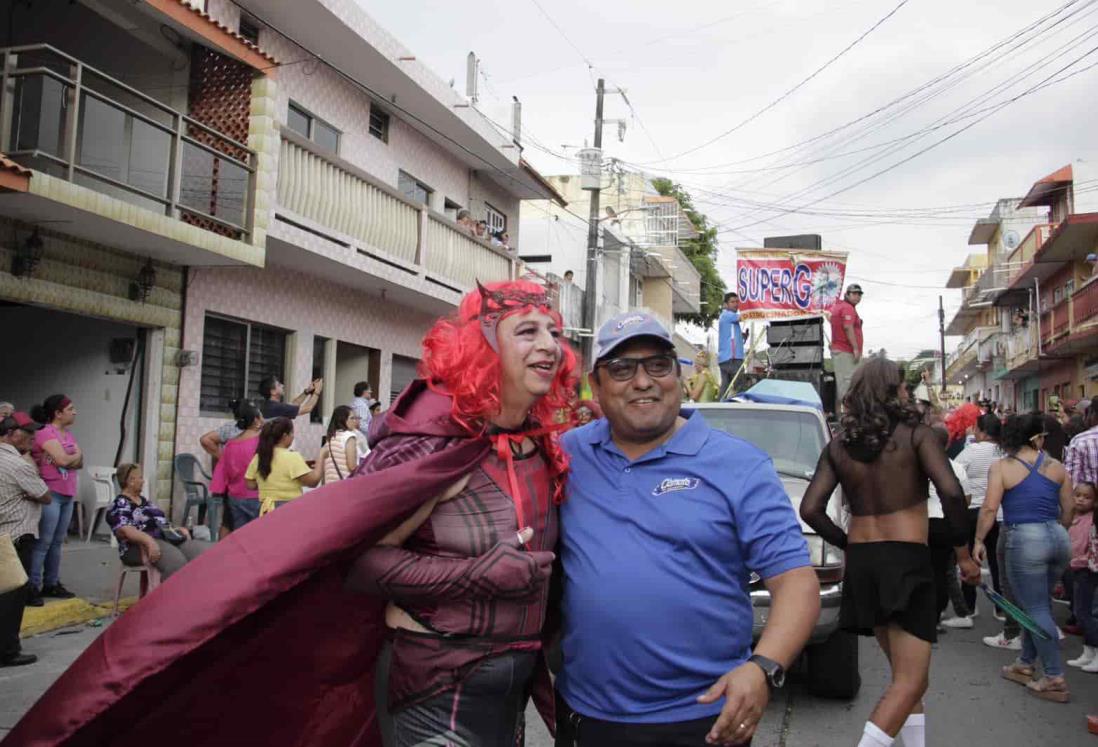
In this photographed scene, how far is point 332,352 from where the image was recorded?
15.4 m

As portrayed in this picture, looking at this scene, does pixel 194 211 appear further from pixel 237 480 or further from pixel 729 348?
pixel 729 348

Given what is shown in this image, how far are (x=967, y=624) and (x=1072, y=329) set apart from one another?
21.4 m

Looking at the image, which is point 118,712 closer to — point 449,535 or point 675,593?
point 449,535

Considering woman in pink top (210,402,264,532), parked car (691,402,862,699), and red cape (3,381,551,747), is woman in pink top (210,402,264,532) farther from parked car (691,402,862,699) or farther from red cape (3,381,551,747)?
red cape (3,381,551,747)

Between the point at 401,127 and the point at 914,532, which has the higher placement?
the point at 401,127

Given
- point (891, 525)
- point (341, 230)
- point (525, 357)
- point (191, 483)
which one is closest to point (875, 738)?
point (891, 525)

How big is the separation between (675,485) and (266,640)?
1135mm

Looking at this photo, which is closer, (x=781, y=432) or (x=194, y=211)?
(x=781, y=432)

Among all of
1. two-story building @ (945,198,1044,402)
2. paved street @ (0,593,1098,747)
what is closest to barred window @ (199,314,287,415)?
paved street @ (0,593,1098,747)

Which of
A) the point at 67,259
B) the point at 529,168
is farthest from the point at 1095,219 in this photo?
the point at 67,259

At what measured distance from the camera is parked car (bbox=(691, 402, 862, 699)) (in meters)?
5.60

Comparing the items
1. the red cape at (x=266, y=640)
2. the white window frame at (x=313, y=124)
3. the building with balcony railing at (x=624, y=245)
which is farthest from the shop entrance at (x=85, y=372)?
the building with balcony railing at (x=624, y=245)

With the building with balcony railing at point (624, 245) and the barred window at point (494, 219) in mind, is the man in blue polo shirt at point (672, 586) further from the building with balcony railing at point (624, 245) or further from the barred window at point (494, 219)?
the building with balcony railing at point (624, 245)

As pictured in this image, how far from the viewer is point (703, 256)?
44.0 metres
